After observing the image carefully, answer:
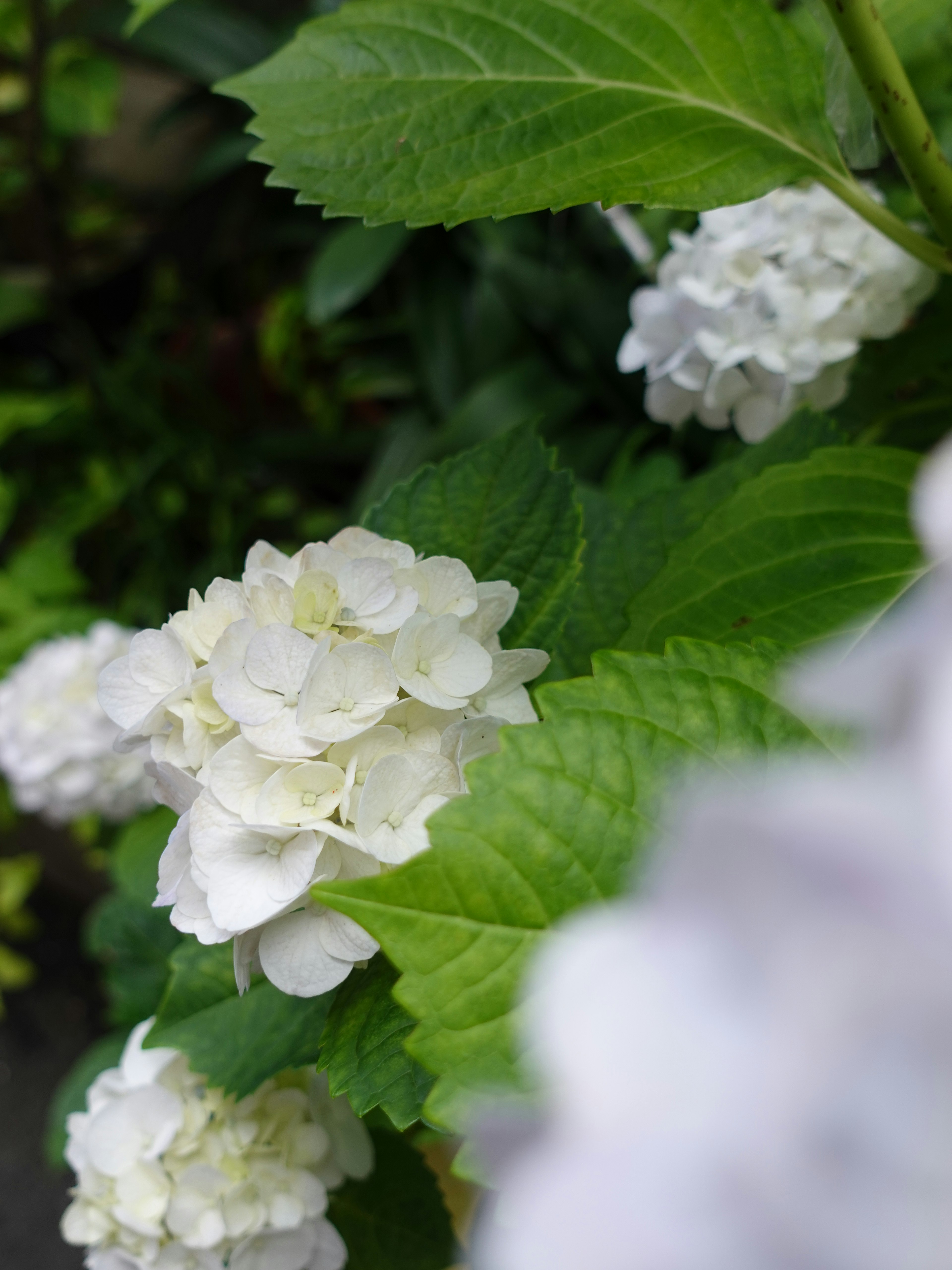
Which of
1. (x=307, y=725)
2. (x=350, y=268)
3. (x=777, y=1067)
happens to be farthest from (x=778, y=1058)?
(x=350, y=268)

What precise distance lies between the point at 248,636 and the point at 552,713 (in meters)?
0.13

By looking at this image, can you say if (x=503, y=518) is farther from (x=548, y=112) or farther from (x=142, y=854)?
(x=142, y=854)

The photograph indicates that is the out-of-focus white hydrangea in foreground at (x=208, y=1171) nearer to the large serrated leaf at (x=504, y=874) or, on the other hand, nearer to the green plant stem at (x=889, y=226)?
the large serrated leaf at (x=504, y=874)

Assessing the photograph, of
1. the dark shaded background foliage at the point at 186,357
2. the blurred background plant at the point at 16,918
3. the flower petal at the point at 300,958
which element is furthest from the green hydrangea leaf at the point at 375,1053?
the blurred background plant at the point at 16,918

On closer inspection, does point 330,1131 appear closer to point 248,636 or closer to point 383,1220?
point 383,1220

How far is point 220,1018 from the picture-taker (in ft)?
1.30

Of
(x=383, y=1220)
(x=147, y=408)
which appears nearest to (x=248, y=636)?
(x=383, y=1220)

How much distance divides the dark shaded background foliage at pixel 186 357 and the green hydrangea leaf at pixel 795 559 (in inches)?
15.0

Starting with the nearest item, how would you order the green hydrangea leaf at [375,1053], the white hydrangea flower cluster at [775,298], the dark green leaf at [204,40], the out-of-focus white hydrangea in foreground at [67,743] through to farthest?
1. the green hydrangea leaf at [375,1053]
2. the white hydrangea flower cluster at [775,298]
3. the out-of-focus white hydrangea in foreground at [67,743]
4. the dark green leaf at [204,40]

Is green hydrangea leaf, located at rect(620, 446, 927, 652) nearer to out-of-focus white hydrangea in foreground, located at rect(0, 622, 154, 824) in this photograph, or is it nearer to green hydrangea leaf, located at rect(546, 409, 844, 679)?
green hydrangea leaf, located at rect(546, 409, 844, 679)

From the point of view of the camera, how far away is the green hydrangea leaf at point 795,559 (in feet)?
1.11

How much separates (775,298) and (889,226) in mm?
128

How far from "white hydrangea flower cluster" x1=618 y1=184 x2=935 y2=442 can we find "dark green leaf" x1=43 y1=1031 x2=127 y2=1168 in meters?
0.53

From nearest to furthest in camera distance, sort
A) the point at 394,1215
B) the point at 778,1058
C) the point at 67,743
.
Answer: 1. the point at 778,1058
2. the point at 394,1215
3. the point at 67,743
